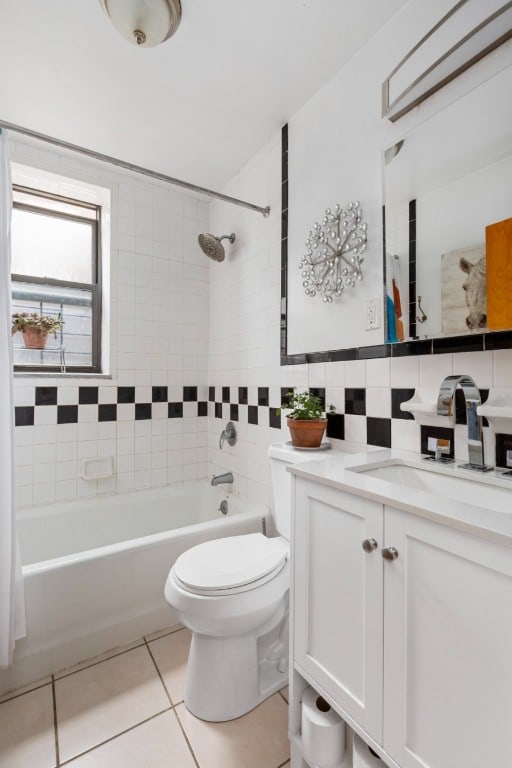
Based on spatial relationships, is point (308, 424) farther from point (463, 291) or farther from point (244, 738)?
point (244, 738)

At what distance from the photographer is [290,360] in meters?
1.79

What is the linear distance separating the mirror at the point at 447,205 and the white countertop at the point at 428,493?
397mm

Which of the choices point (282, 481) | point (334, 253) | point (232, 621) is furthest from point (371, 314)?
point (232, 621)

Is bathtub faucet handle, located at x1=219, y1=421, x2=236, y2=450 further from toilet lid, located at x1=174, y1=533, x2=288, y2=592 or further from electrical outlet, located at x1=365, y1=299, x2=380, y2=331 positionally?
electrical outlet, located at x1=365, y1=299, x2=380, y2=331

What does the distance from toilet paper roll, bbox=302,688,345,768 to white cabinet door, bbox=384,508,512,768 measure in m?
0.24

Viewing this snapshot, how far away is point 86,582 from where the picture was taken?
1.46 m

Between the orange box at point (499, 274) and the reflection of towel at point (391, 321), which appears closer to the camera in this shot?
the orange box at point (499, 274)

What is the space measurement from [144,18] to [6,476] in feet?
5.46

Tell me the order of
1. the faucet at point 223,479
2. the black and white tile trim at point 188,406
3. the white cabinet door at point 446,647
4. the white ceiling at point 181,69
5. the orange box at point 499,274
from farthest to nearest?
the faucet at point 223,479
the black and white tile trim at point 188,406
the white ceiling at point 181,69
the orange box at point 499,274
the white cabinet door at point 446,647

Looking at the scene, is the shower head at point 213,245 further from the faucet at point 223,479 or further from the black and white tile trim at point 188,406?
the faucet at point 223,479

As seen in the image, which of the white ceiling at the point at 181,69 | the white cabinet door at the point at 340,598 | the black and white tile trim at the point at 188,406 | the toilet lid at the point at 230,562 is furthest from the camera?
the black and white tile trim at the point at 188,406

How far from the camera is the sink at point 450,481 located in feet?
2.91

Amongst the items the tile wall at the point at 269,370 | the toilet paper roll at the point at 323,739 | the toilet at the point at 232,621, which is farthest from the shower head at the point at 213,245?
the toilet paper roll at the point at 323,739

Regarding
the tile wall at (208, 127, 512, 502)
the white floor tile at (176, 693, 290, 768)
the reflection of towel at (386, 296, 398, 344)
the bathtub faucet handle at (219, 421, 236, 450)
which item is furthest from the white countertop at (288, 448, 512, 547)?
the bathtub faucet handle at (219, 421, 236, 450)
